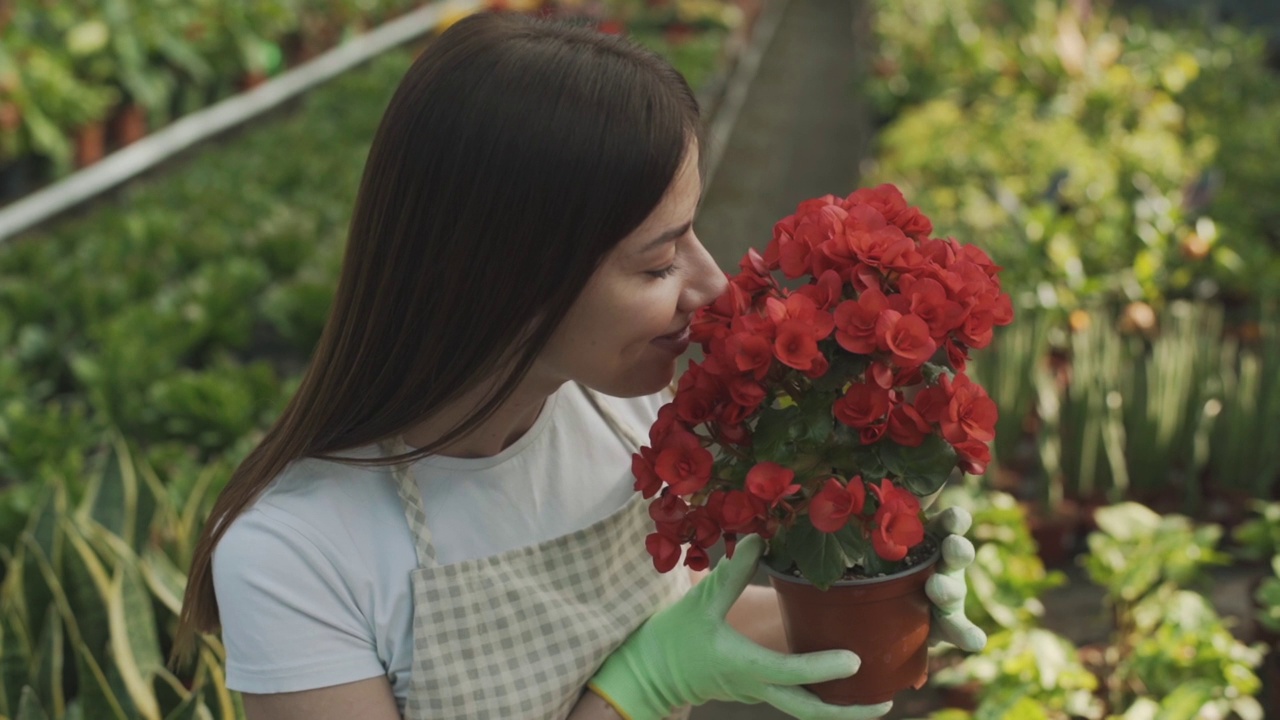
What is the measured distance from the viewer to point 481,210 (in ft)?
3.67

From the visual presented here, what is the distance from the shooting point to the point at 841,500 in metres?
1.12

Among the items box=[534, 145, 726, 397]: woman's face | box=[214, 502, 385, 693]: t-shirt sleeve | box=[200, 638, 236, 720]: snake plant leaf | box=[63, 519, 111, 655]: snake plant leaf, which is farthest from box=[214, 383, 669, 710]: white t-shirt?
box=[63, 519, 111, 655]: snake plant leaf

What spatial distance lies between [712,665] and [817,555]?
0.64 ft

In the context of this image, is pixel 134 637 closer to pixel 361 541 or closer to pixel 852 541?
pixel 361 541

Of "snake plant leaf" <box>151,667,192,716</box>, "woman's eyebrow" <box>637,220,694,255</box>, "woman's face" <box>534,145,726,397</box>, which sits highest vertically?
"woman's eyebrow" <box>637,220,694,255</box>

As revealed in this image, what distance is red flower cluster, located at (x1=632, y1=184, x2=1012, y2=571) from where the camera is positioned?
1.12 meters

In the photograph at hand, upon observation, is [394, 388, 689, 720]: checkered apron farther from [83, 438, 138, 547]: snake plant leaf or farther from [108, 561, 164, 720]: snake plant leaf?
[83, 438, 138, 547]: snake plant leaf

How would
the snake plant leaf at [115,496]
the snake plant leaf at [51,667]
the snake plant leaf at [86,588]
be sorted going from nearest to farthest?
the snake plant leaf at [51,667] → the snake plant leaf at [86,588] → the snake plant leaf at [115,496]

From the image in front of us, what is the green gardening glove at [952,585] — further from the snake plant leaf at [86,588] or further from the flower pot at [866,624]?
the snake plant leaf at [86,588]

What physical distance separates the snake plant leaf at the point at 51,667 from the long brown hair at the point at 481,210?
0.78m

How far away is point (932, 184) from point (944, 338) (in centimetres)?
386

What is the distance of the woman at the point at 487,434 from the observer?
44.2 inches

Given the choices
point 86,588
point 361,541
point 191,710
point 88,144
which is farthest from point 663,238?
point 88,144

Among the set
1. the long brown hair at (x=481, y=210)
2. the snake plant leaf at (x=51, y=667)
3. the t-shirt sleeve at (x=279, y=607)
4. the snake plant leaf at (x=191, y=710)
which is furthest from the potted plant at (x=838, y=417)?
the snake plant leaf at (x=51, y=667)
